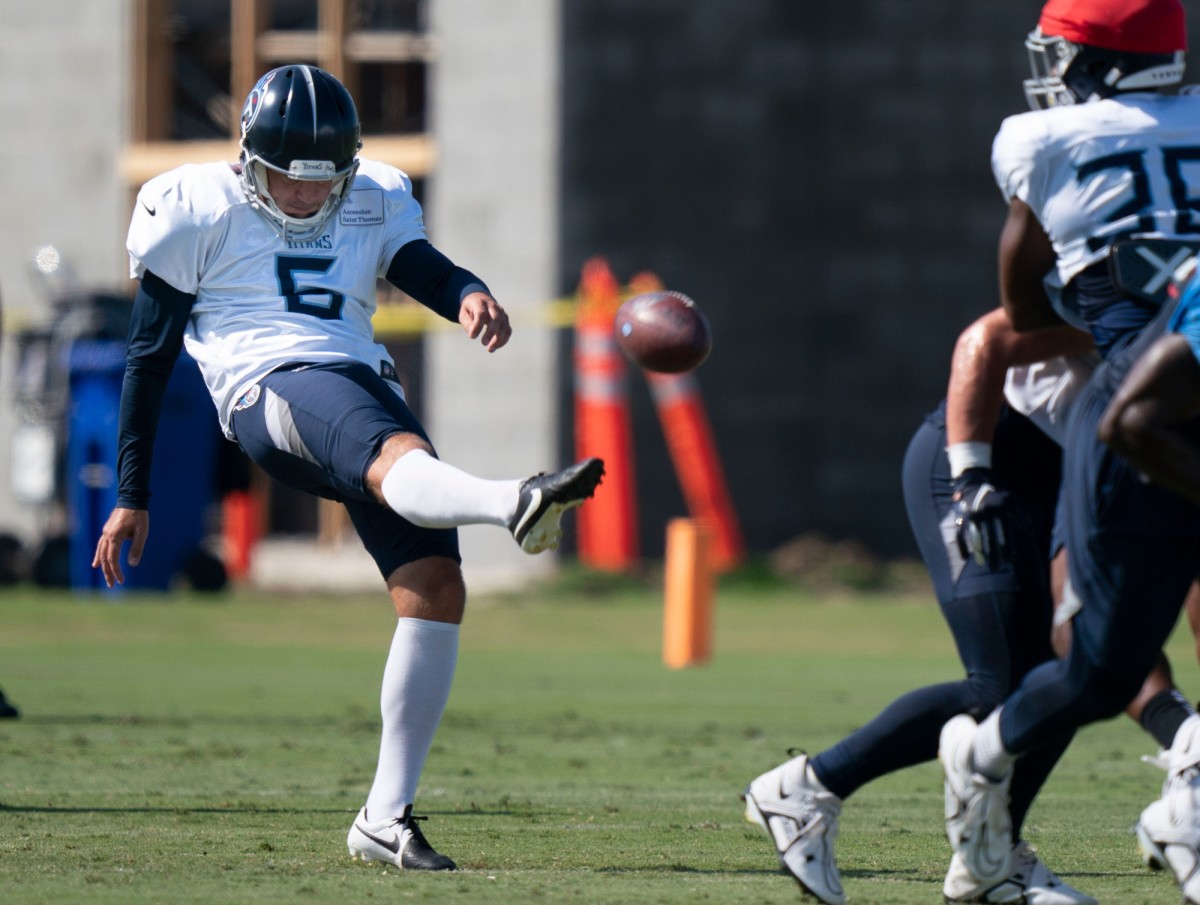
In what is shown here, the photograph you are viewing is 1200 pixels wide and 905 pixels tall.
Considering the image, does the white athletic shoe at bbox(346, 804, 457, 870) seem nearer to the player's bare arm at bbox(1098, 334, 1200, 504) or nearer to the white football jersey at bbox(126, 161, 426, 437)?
the white football jersey at bbox(126, 161, 426, 437)

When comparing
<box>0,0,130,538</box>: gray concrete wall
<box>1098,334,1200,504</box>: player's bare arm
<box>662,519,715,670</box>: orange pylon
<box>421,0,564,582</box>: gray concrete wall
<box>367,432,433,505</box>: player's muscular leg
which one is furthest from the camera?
<box>0,0,130,538</box>: gray concrete wall

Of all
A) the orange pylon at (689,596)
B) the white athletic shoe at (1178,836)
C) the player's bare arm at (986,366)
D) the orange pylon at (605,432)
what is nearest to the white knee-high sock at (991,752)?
the white athletic shoe at (1178,836)

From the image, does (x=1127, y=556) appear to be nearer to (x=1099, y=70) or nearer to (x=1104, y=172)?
(x=1104, y=172)

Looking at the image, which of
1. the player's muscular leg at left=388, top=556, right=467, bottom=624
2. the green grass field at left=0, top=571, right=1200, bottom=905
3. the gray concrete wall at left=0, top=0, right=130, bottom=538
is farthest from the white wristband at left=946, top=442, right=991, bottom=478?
the gray concrete wall at left=0, top=0, right=130, bottom=538

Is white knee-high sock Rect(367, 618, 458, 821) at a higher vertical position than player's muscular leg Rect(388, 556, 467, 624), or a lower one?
lower

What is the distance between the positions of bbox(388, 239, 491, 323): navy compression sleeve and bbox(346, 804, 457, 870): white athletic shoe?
51.6 inches

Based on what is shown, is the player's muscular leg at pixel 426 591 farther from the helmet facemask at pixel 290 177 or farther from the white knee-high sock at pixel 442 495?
the helmet facemask at pixel 290 177

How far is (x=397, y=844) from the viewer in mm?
4676

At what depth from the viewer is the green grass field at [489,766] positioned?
459cm

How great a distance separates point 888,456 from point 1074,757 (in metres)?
11.3

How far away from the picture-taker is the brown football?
547 cm

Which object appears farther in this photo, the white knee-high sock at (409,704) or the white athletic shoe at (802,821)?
the white knee-high sock at (409,704)

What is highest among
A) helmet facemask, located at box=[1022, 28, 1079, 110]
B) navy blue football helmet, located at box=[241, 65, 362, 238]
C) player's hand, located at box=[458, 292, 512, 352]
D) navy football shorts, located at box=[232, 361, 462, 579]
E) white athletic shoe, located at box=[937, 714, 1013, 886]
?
helmet facemask, located at box=[1022, 28, 1079, 110]

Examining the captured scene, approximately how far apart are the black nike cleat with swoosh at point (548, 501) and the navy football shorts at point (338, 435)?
1.71 feet
